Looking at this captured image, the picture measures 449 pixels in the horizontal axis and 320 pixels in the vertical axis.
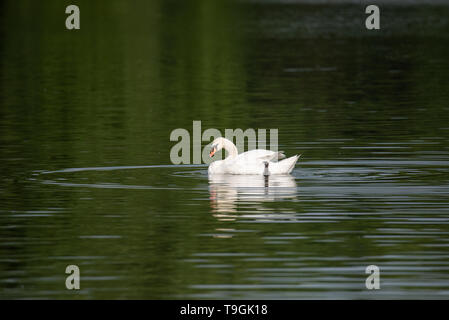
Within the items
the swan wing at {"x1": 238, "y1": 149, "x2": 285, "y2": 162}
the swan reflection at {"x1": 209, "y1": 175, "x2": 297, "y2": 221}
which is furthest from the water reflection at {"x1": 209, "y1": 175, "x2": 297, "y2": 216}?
the swan wing at {"x1": 238, "y1": 149, "x2": 285, "y2": 162}

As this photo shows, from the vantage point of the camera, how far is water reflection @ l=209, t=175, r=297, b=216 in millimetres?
22203

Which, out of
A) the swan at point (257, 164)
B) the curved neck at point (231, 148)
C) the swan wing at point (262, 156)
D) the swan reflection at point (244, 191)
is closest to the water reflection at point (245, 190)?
the swan reflection at point (244, 191)

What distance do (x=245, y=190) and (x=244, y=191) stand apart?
0.32 ft

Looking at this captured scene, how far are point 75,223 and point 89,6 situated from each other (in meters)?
116

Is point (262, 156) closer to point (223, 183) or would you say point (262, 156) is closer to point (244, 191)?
point (223, 183)

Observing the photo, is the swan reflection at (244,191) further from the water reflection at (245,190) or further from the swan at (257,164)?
the swan at (257,164)

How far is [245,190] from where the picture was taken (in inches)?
945

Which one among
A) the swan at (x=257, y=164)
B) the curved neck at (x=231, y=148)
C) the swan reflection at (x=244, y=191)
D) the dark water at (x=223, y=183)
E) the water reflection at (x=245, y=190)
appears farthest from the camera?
the curved neck at (x=231, y=148)

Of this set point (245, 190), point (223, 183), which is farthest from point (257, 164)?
point (245, 190)

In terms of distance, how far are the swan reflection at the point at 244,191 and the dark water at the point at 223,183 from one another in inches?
2.2

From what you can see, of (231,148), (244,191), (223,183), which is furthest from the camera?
(231,148)

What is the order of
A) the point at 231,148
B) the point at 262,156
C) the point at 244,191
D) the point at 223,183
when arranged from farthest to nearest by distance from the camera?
the point at 231,148 → the point at 262,156 → the point at 223,183 → the point at 244,191

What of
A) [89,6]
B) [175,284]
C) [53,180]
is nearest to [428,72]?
[53,180]

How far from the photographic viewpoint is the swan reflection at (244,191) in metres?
22.0
